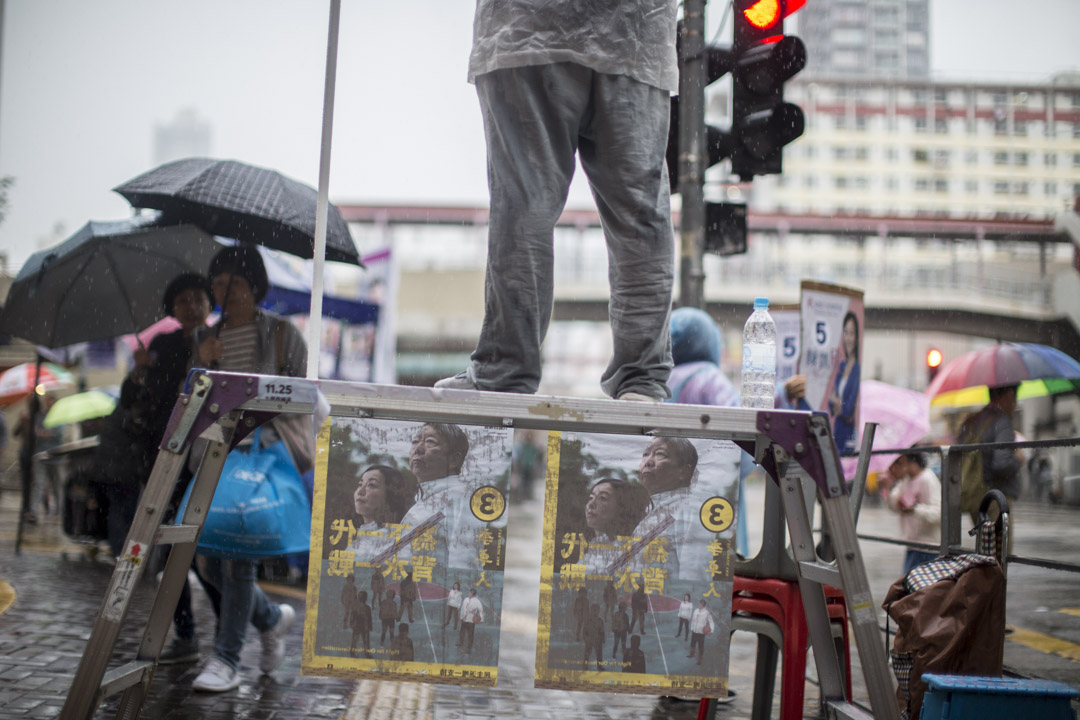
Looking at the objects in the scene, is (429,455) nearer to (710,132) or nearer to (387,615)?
(387,615)

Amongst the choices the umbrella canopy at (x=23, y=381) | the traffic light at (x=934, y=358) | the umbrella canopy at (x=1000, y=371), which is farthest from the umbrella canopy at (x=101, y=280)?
the traffic light at (x=934, y=358)

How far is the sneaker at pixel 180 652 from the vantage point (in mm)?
4418

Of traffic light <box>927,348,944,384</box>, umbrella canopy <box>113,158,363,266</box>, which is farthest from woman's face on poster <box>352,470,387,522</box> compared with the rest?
traffic light <box>927,348,944,384</box>

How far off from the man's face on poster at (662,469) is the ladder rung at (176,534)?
1.12 metres

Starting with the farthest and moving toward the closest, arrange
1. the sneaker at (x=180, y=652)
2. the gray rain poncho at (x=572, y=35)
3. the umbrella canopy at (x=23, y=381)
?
the umbrella canopy at (x=23, y=381) → the sneaker at (x=180, y=652) → the gray rain poncho at (x=572, y=35)

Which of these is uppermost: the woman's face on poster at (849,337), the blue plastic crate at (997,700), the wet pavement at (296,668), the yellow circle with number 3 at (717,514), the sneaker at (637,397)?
the woman's face on poster at (849,337)

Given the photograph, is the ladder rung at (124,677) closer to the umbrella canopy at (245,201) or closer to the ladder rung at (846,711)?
the ladder rung at (846,711)

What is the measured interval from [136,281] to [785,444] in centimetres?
523

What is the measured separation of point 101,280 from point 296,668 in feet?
9.97

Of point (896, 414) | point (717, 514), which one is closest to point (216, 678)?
point (717, 514)

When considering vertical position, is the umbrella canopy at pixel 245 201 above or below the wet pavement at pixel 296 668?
above

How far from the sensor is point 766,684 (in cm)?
311

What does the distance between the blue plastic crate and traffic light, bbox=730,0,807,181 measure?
152 inches

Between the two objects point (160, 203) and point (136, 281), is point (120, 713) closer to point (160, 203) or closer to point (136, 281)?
point (160, 203)
